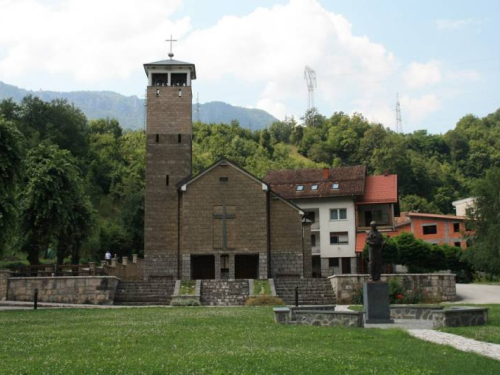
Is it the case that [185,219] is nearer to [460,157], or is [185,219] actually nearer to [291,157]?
[291,157]

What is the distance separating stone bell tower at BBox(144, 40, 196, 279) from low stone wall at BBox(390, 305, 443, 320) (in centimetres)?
2483

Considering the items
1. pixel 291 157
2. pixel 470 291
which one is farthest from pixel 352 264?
pixel 291 157

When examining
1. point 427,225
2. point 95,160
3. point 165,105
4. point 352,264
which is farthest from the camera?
point 95,160

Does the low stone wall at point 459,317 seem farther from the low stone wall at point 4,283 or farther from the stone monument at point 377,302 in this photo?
the low stone wall at point 4,283

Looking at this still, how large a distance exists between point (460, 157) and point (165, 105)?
271 feet

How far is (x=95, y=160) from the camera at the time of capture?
91938 mm

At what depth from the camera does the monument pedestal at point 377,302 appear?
19.5 meters

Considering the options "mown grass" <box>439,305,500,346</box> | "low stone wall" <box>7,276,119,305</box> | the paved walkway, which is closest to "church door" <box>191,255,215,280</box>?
"low stone wall" <box>7,276,119,305</box>

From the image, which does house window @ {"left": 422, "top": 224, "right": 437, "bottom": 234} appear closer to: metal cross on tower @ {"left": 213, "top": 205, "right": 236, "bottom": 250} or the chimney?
the chimney

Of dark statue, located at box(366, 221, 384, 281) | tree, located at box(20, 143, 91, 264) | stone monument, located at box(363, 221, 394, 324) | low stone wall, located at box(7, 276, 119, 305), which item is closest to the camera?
stone monument, located at box(363, 221, 394, 324)

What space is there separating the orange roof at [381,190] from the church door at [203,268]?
61.3ft

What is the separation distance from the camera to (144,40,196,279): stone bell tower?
1764 inches

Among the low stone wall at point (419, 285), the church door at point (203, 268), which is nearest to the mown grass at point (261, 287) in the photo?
the low stone wall at point (419, 285)

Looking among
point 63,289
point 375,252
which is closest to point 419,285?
point 375,252
